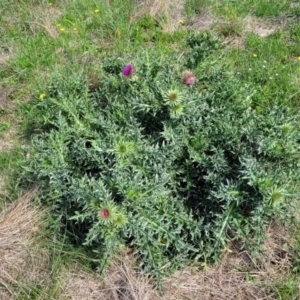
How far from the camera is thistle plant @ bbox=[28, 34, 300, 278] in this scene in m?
2.69

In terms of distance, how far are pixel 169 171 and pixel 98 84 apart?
148 centimetres

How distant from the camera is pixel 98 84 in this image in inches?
164

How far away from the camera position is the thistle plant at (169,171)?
8.81ft

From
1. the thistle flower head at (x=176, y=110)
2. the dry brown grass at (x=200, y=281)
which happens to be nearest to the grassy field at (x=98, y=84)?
the dry brown grass at (x=200, y=281)

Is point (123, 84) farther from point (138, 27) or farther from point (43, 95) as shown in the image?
point (138, 27)

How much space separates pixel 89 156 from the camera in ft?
9.87

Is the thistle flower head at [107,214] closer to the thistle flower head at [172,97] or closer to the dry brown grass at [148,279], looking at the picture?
the dry brown grass at [148,279]

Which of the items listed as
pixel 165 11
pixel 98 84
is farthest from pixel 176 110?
pixel 165 11

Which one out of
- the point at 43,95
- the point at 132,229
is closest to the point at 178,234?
the point at 132,229

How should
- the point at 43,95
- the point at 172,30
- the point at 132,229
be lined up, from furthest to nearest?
Result: the point at 172,30 < the point at 43,95 < the point at 132,229

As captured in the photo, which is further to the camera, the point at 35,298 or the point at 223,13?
the point at 223,13

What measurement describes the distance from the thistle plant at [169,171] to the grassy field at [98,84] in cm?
14

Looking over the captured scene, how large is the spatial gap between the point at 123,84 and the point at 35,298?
164 cm

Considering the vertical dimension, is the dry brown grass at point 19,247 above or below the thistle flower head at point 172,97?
below
